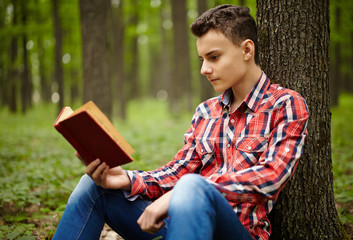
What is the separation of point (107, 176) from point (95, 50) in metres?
5.21

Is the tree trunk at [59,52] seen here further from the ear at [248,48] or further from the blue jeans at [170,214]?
the ear at [248,48]

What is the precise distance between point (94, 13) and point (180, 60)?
658cm

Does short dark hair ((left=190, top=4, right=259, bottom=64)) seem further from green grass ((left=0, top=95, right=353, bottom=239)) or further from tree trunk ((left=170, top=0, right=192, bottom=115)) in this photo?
tree trunk ((left=170, top=0, right=192, bottom=115))

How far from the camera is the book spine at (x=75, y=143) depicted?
162cm

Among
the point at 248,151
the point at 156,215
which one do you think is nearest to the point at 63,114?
the point at 156,215

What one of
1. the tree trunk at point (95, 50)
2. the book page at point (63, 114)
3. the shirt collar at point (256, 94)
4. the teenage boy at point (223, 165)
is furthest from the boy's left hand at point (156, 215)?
the tree trunk at point (95, 50)

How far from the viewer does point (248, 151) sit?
190cm

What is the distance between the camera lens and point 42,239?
Result: 254 cm

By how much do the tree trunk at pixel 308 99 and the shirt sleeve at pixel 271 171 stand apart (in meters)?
0.67

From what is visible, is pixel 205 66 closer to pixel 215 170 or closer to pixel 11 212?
pixel 215 170

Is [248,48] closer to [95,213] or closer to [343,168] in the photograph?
[95,213]

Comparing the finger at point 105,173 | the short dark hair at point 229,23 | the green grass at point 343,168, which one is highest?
the short dark hair at point 229,23

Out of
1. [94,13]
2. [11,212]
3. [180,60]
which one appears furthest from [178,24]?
[11,212]

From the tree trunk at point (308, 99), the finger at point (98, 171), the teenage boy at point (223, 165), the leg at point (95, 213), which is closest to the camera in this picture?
the teenage boy at point (223, 165)
